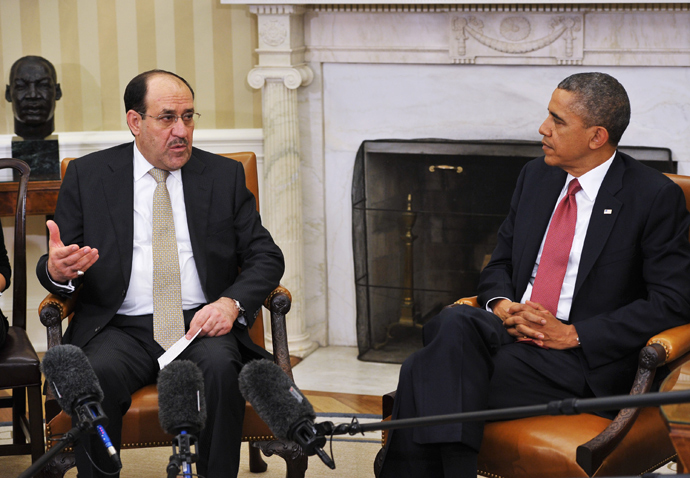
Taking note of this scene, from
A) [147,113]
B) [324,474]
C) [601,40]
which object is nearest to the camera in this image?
[147,113]

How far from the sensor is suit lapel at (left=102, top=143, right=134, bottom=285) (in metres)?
2.54

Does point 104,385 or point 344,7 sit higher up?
point 344,7

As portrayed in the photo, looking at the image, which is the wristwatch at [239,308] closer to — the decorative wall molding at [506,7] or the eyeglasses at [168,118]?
the eyeglasses at [168,118]

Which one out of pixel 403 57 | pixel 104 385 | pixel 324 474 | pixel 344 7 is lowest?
pixel 324 474

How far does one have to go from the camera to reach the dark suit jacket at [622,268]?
7.43 ft

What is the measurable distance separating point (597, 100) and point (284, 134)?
1.95 m

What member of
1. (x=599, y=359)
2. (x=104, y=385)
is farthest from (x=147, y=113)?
(x=599, y=359)

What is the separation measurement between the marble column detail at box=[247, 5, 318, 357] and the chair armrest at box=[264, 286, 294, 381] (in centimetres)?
152

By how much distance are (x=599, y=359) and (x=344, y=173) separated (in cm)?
217

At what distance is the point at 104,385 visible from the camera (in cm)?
221

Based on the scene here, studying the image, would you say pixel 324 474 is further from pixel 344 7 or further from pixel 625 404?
pixel 344 7

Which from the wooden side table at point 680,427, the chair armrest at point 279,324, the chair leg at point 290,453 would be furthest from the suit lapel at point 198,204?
the wooden side table at point 680,427

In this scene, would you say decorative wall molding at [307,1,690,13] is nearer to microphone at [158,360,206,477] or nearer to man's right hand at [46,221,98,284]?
man's right hand at [46,221,98,284]

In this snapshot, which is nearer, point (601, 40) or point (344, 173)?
point (601, 40)
